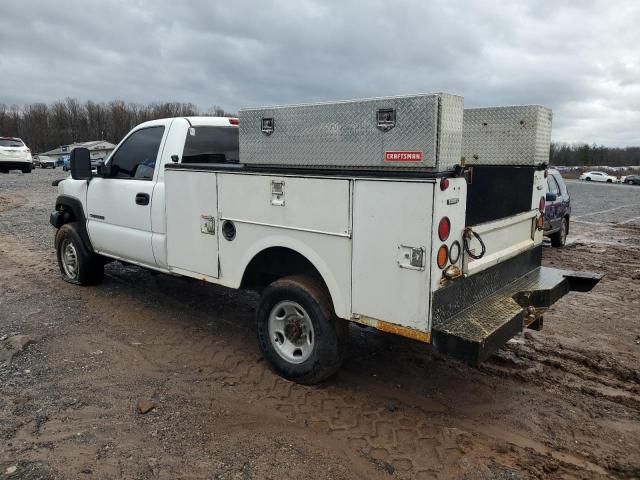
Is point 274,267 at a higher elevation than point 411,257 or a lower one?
lower

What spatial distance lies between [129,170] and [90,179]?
0.83 meters

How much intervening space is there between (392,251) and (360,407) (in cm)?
133

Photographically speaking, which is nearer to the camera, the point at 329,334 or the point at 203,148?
the point at 329,334

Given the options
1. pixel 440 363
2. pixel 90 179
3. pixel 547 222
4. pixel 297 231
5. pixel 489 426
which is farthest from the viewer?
pixel 547 222

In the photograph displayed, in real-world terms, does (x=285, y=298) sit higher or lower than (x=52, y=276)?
higher

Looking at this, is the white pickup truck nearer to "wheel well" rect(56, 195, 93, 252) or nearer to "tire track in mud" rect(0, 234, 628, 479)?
"tire track in mud" rect(0, 234, 628, 479)

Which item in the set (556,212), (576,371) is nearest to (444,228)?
(576,371)

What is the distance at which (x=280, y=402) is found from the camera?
13.4 ft

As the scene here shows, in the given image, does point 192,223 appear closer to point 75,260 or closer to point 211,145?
point 211,145

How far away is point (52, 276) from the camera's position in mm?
7617

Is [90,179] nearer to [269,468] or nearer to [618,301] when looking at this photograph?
[269,468]

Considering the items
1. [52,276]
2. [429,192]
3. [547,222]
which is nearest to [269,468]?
[429,192]

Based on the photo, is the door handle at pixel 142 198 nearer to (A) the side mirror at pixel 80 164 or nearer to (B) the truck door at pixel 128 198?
(B) the truck door at pixel 128 198

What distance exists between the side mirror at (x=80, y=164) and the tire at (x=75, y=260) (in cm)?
86
